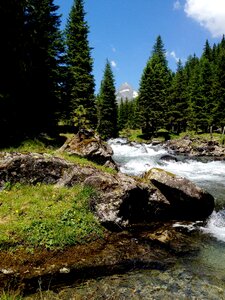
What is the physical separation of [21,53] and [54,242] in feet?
39.4

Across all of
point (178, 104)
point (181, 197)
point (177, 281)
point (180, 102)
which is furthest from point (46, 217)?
point (180, 102)

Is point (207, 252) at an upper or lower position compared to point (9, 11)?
lower

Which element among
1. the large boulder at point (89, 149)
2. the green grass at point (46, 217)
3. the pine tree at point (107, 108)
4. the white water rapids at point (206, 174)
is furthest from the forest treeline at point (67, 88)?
the white water rapids at point (206, 174)

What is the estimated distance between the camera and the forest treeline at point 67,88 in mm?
16734

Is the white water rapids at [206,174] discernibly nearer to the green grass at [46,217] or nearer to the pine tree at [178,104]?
the green grass at [46,217]

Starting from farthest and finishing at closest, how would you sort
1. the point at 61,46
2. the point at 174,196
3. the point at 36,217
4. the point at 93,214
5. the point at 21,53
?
the point at 61,46
the point at 21,53
the point at 174,196
the point at 93,214
the point at 36,217

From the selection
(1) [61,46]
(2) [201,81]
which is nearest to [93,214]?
(1) [61,46]

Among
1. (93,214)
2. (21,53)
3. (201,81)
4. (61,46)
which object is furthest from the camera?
(201,81)

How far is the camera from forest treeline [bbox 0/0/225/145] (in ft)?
54.9

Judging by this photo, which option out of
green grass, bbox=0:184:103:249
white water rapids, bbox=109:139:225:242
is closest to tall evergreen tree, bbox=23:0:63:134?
white water rapids, bbox=109:139:225:242

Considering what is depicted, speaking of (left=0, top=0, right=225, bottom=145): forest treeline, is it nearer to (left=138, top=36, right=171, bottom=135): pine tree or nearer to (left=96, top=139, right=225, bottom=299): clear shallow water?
(left=138, top=36, right=171, bottom=135): pine tree

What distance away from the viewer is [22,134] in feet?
59.3

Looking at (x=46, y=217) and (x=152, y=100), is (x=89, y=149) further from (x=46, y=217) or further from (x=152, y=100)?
(x=152, y=100)

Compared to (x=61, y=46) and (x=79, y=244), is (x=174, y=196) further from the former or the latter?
(x=61, y=46)
